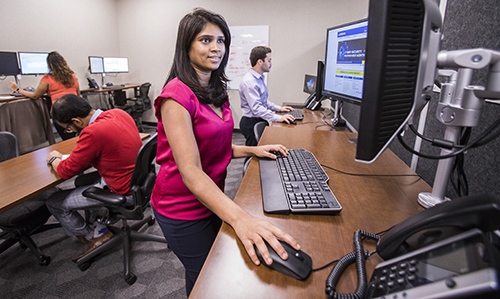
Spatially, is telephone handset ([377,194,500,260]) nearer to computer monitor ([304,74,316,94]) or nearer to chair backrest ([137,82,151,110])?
computer monitor ([304,74,316,94])

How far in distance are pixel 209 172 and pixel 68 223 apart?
108 cm

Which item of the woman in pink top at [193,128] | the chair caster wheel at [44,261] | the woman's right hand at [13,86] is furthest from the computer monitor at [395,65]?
the woman's right hand at [13,86]

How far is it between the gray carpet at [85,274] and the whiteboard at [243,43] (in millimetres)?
2964

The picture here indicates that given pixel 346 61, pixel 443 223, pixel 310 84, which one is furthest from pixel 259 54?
pixel 443 223

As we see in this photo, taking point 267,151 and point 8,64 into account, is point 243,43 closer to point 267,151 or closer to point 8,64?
point 8,64

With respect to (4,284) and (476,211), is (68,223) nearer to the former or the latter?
(4,284)

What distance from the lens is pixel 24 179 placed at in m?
1.16

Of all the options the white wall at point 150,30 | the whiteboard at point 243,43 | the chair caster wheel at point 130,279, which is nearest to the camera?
the chair caster wheel at point 130,279

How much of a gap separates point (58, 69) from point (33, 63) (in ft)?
1.75

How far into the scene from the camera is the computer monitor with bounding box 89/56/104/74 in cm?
402

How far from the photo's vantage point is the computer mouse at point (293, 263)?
41 cm

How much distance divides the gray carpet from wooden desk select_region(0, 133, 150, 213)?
1.88 feet

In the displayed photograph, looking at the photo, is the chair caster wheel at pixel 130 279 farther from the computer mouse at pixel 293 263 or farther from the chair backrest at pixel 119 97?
the chair backrest at pixel 119 97

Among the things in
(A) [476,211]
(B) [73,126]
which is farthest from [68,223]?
(A) [476,211]
